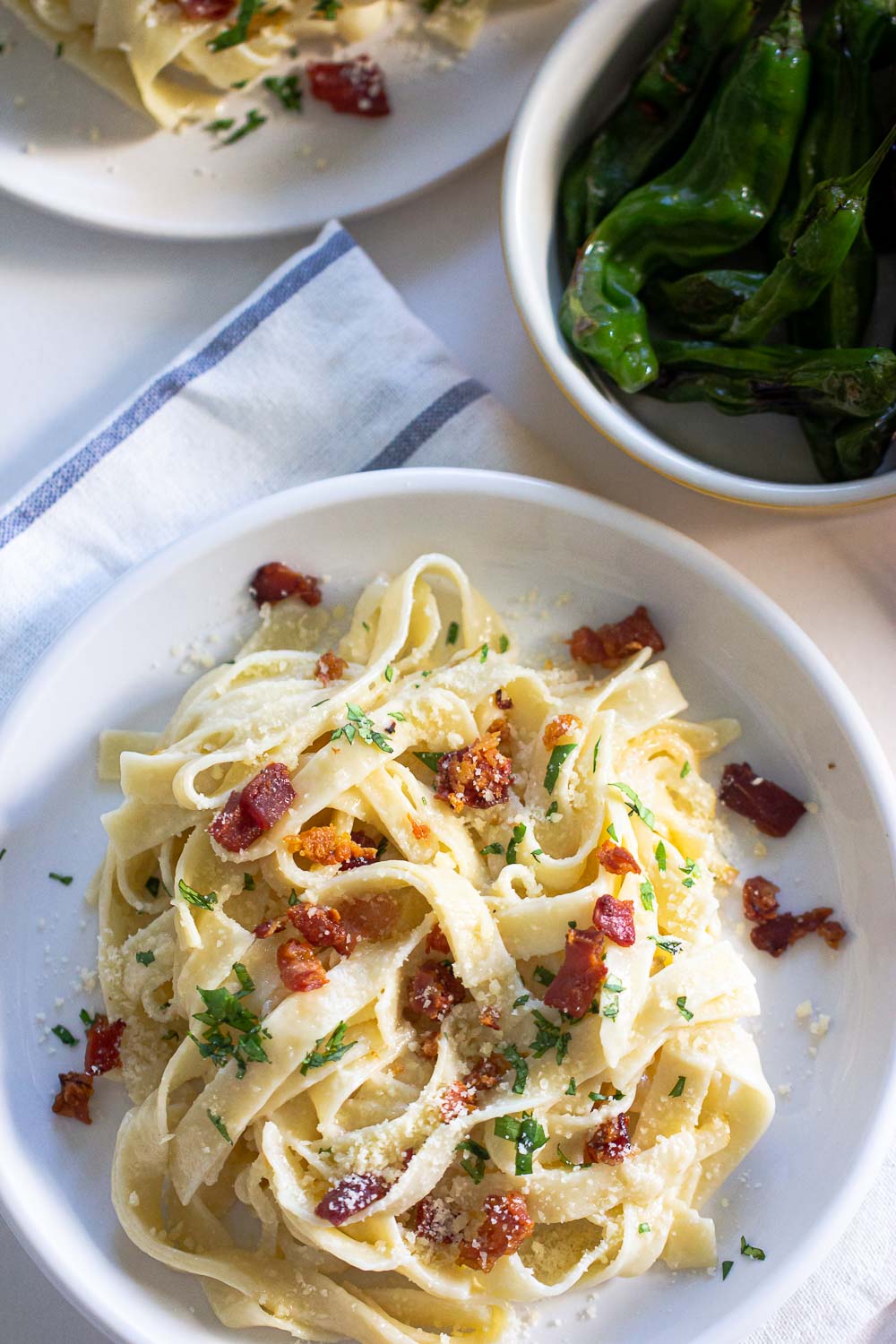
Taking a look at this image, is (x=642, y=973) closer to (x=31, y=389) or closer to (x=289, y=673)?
(x=289, y=673)

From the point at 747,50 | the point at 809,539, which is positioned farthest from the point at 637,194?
the point at 809,539

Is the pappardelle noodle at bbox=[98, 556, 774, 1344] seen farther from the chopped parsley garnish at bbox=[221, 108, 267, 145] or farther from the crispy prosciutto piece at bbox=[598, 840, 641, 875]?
the chopped parsley garnish at bbox=[221, 108, 267, 145]

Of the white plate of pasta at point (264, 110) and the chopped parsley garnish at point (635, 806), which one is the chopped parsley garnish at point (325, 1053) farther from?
the white plate of pasta at point (264, 110)

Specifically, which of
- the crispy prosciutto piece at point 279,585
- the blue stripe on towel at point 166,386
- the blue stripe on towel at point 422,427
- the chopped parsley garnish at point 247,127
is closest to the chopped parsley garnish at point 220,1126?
the crispy prosciutto piece at point 279,585

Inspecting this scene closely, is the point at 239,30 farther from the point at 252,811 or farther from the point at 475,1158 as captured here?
the point at 475,1158

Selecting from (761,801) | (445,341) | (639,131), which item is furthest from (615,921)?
(639,131)
